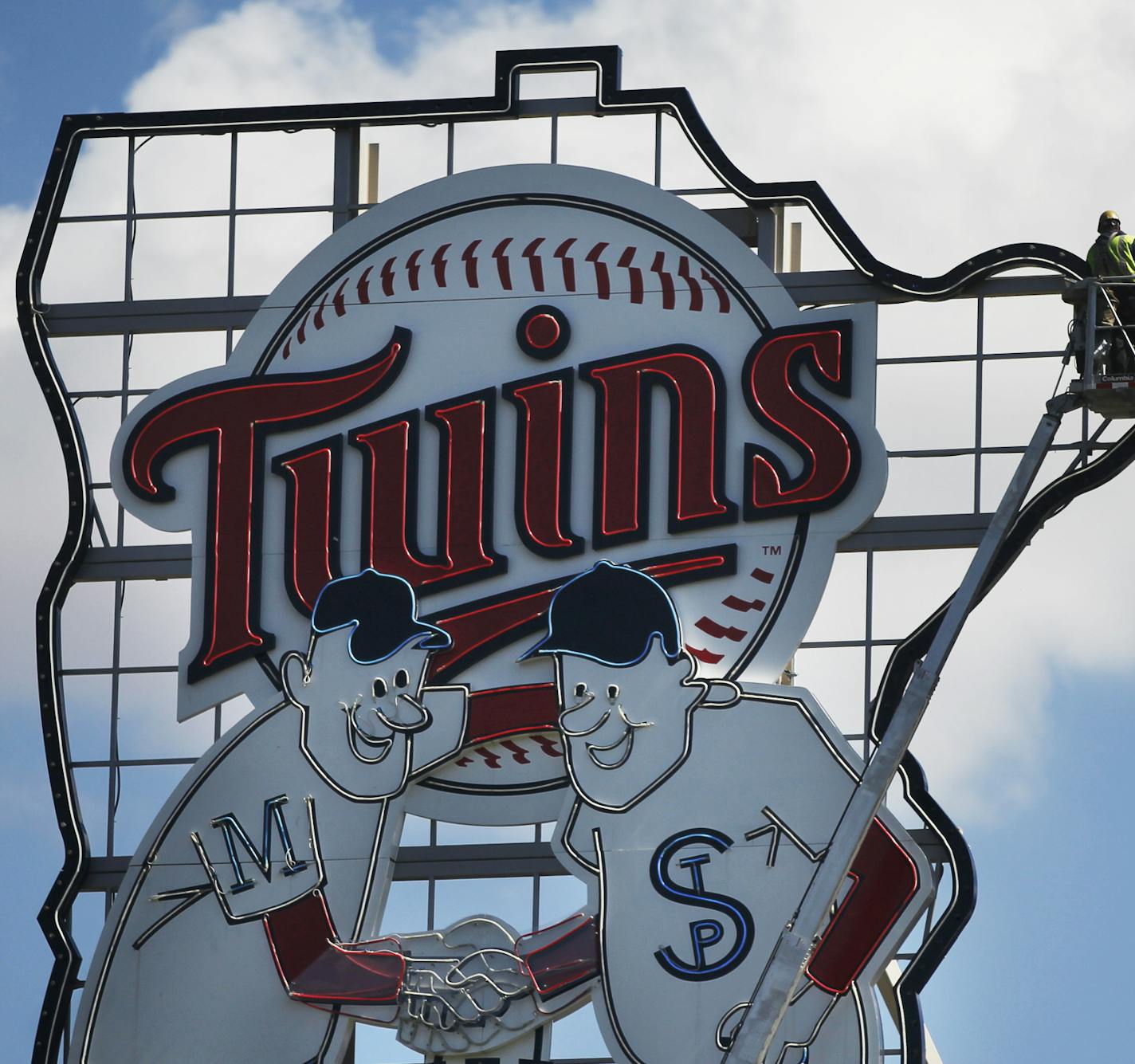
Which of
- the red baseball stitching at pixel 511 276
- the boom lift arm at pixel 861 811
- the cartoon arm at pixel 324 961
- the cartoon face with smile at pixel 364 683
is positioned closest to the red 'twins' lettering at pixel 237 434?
the red baseball stitching at pixel 511 276

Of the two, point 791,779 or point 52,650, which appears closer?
point 791,779

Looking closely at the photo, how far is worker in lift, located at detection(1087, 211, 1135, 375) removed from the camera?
2611 centimetres

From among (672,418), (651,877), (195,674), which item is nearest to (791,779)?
(651,877)

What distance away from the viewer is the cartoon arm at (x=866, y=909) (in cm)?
2486

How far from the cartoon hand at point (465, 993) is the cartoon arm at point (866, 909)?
2.10m

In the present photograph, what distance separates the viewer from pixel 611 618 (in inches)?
1027

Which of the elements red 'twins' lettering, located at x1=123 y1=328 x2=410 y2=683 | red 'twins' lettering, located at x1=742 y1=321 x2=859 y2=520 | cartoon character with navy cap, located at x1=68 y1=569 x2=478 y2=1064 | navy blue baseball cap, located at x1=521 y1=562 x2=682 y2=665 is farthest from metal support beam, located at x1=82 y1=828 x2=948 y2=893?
red 'twins' lettering, located at x1=742 y1=321 x2=859 y2=520

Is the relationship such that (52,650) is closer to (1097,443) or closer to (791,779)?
(791,779)

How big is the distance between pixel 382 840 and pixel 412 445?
311 cm

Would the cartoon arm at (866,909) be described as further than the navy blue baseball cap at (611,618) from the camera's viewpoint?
No

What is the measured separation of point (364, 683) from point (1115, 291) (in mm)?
6233

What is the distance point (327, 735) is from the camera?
2627cm

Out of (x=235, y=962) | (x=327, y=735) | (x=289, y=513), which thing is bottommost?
(x=235, y=962)

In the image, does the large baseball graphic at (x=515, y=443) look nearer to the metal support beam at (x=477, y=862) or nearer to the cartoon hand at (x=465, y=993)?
the metal support beam at (x=477, y=862)
